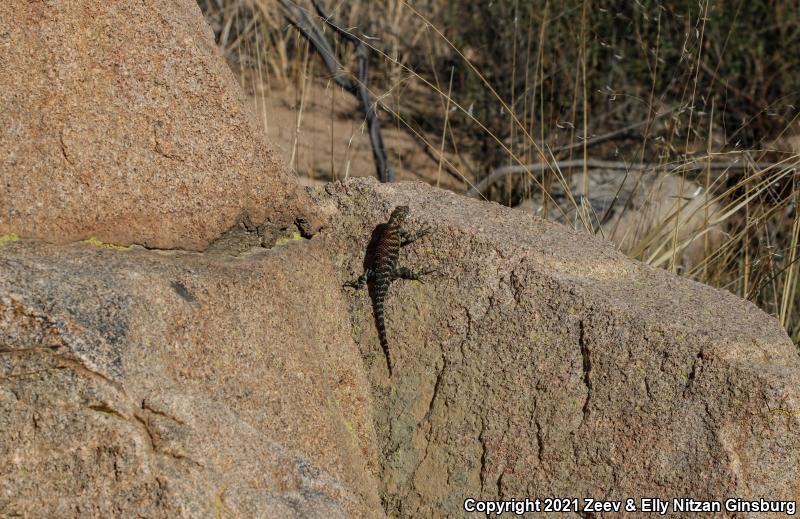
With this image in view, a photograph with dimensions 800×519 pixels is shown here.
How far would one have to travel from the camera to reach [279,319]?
2715 millimetres

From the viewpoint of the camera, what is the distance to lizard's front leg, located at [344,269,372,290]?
3096 millimetres

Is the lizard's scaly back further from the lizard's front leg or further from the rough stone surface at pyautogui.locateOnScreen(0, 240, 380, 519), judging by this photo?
the rough stone surface at pyautogui.locateOnScreen(0, 240, 380, 519)

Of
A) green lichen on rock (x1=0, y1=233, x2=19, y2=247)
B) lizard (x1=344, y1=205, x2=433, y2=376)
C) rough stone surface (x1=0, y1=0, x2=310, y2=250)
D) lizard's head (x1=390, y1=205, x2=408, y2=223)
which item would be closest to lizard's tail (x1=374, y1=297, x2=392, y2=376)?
lizard (x1=344, y1=205, x2=433, y2=376)

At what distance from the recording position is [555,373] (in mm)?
2787

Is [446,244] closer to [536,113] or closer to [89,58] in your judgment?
[89,58]

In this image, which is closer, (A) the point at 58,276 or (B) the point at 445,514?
(A) the point at 58,276

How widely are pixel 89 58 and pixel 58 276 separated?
29.0 inches

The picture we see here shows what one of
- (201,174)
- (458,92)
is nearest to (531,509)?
(201,174)

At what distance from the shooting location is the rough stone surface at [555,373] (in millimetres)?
2557

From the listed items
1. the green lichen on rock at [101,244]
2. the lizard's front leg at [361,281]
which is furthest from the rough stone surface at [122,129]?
the lizard's front leg at [361,281]

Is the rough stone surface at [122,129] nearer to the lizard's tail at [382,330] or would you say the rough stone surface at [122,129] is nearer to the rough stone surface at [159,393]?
the rough stone surface at [159,393]

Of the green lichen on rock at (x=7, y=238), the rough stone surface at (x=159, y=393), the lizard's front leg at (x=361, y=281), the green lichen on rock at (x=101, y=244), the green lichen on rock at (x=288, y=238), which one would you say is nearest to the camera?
the rough stone surface at (x=159, y=393)

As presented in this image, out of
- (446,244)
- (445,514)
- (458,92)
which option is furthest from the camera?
(458,92)

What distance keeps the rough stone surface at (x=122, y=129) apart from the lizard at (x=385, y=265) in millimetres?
423
